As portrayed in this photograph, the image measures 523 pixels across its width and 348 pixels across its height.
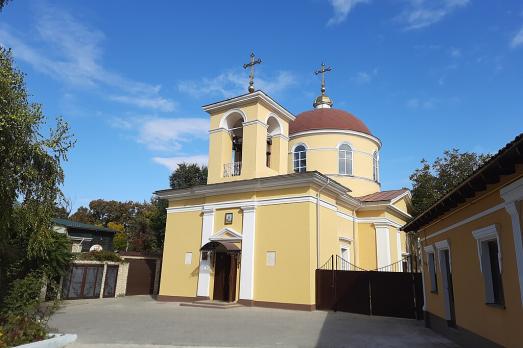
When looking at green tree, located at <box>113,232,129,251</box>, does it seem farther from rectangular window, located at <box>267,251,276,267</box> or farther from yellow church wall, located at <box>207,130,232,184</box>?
rectangular window, located at <box>267,251,276,267</box>

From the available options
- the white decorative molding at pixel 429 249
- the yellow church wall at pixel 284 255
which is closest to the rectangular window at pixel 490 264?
the white decorative molding at pixel 429 249

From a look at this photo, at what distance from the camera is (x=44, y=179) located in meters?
9.25

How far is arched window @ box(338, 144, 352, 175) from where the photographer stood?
75.6 feet

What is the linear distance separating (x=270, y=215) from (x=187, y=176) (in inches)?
799

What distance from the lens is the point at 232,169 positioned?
19.3 metres

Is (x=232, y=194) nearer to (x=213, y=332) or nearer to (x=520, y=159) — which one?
(x=213, y=332)

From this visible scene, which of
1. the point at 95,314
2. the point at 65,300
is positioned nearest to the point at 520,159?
the point at 95,314

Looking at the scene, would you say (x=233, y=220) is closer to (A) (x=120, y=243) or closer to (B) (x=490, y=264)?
(B) (x=490, y=264)

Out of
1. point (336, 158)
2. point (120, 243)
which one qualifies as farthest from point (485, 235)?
Result: point (120, 243)

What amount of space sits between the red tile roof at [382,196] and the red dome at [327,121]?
3.88 metres

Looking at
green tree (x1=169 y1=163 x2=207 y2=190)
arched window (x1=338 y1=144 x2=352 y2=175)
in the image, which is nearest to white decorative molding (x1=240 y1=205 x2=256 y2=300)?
arched window (x1=338 y1=144 x2=352 y2=175)

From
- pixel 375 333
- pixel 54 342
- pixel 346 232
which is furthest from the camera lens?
pixel 346 232

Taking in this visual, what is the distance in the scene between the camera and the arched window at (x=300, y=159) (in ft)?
76.7

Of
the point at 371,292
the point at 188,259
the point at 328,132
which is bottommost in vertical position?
the point at 371,292
